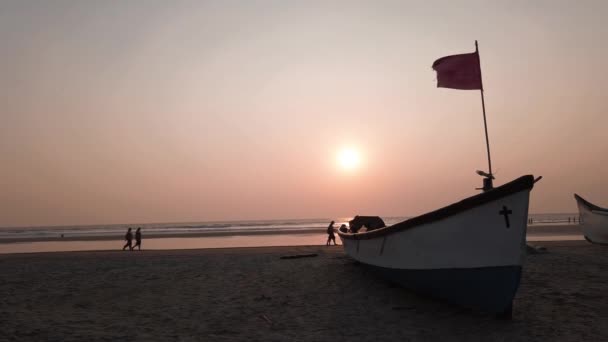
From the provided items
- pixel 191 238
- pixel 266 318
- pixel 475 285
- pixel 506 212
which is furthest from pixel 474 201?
pixel 191 238

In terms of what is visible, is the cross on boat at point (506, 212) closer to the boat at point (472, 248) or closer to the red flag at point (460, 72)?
the boat at point (472, 248)

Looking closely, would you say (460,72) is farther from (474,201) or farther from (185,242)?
(185,242)

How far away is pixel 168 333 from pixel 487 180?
→ 24.7 feet

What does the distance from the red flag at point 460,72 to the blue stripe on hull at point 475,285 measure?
477cm

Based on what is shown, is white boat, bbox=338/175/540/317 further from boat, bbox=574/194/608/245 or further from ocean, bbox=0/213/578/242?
ocean, bbox=0/213/578/242

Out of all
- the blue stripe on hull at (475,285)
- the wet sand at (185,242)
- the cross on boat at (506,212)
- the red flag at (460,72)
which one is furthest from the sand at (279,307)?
the wet sand at (185,242)

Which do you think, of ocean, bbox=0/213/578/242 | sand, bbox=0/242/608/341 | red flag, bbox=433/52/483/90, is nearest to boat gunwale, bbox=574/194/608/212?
sand, bbox=0/242/608/341

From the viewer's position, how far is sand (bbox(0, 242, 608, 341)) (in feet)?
24.3

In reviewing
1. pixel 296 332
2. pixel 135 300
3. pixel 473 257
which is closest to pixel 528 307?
pixel 473 257

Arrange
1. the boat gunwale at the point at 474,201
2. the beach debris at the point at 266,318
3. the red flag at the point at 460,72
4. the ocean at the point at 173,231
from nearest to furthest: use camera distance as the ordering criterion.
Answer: the boat gunwale at the point at 474,201
the beach debris at the point at 266,318
the red flag at the point at 460,72
the ocean at the point at 173,231

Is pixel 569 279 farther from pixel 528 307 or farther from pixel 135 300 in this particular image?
pixel 135 300

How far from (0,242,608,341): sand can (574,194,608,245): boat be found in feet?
34.1

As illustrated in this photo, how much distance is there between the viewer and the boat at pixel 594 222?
2391 centimetres

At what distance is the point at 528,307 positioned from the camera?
8.93 meters
